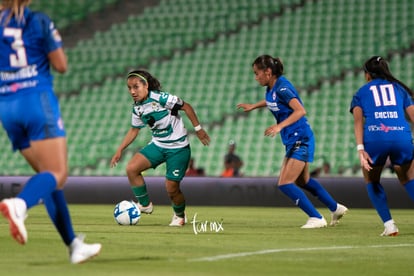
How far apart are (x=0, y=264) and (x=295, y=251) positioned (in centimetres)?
251

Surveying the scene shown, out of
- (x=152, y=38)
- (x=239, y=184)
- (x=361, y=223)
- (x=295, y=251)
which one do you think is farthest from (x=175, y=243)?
(x=152, y=38)

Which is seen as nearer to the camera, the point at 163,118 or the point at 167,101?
the point at 167,101

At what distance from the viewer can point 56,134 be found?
656 cm

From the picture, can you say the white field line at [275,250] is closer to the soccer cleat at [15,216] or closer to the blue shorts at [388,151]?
the blue shorts at [388,151]

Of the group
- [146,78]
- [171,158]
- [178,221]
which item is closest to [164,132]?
[171,158]

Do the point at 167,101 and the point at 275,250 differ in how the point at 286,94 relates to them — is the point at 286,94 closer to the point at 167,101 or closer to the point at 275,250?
the point at 167,101

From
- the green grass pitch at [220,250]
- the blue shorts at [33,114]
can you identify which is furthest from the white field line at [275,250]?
the blue shorts at [33,114]

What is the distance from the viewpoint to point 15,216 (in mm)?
6117

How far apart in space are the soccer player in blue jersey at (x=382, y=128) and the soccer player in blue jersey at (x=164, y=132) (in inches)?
102

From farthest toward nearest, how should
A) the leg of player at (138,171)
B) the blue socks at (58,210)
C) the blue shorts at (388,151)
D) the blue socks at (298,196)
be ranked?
the leg of player at (138,171)
the blue socks at (298,196)
the blue shorts at (388,151)
the blue socks at (58,210)

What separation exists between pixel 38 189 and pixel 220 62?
19.5 meters

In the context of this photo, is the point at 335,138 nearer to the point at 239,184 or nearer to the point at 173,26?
the point at 239,184

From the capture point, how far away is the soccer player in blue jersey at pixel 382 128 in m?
9.91

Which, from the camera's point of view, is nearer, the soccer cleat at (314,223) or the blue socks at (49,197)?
the blue socks at (49,197)
